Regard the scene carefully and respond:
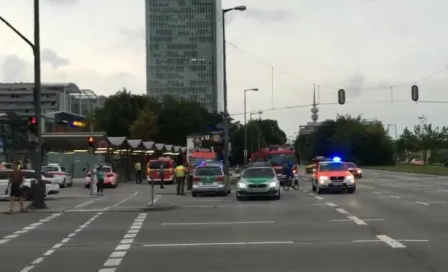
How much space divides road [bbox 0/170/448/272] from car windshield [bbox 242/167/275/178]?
17.5ft

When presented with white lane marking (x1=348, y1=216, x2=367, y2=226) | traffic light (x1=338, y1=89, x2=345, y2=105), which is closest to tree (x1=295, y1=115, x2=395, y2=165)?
traffic light (x1=338, y1=89, x2=345, y2=105)

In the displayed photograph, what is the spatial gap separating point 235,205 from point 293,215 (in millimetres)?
5618

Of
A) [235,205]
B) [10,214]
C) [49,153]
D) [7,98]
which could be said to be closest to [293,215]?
[235,205]

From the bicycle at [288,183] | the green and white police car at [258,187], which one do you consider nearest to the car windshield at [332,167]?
the bicycle at [288,183]

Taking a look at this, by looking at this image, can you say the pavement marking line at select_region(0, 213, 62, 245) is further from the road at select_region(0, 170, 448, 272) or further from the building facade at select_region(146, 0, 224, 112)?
the building facade at select_region(146, 0, 224, 112)

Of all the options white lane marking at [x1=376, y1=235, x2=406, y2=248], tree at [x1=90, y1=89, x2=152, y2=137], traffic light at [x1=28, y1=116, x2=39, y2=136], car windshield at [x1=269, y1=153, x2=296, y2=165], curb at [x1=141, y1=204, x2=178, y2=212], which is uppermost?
→ tree at [x1=90, y1=89, x2=152, y2=137]

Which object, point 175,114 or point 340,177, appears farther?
point 175,114

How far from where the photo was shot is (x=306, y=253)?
40.6 feet

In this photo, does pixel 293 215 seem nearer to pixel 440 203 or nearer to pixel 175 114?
pixel 440 203

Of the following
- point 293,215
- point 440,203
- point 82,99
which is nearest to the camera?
point 293,215

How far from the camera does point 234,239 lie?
1482cm

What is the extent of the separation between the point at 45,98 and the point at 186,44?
1852 cm

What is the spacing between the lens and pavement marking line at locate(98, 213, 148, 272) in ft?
36.6

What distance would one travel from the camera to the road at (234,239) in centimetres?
1123
